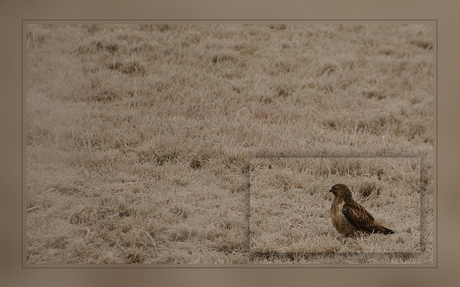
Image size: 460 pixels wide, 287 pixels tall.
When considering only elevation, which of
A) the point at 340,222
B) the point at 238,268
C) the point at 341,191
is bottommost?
the point at 238,268

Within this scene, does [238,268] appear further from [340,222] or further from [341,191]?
[341,191]

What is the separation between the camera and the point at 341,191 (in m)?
2.87

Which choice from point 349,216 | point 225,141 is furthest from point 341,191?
point 225,141

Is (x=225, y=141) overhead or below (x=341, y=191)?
overhead

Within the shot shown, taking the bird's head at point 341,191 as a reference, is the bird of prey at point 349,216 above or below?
below

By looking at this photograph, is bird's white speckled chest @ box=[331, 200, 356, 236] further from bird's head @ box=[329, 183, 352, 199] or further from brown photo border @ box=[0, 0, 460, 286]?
brown photo border @ box=[0, 0, 460, 286]

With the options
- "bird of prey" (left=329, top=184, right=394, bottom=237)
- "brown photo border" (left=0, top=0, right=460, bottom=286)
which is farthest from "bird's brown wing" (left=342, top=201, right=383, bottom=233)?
"brown photo border" (left=0, top=0, right=460, bottom=286)

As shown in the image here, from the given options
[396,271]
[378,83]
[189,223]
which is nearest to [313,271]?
[396,271]

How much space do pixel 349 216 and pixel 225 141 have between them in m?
0.98

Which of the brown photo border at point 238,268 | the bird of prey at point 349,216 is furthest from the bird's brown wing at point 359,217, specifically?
the brown photo border at point 238,268

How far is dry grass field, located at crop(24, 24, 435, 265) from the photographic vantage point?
2879 mm

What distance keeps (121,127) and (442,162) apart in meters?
2.26

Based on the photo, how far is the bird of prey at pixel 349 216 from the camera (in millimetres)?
2844

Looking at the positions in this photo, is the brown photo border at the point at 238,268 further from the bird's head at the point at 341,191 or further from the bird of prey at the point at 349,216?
the bird's head at the point at 341,191
